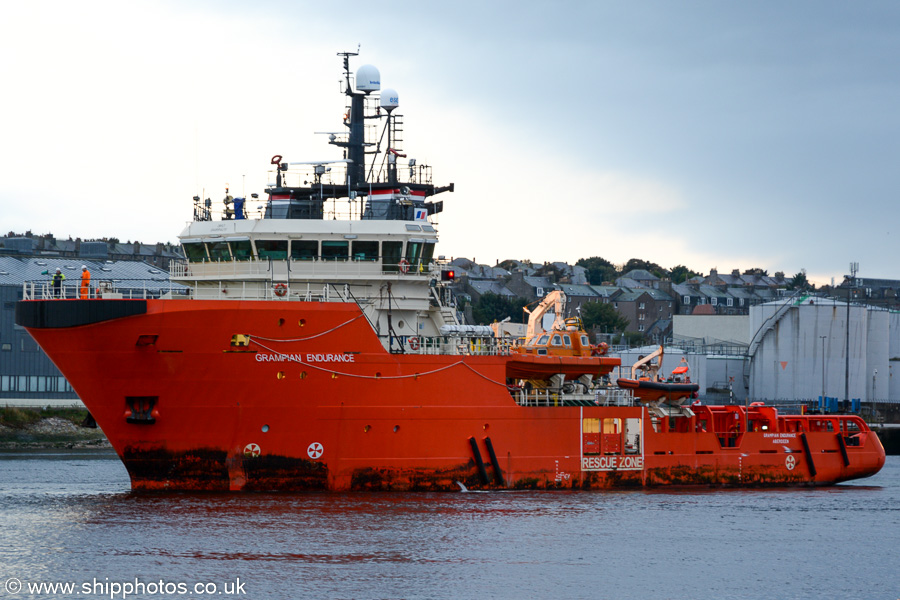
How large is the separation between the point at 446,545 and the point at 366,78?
1415 cm

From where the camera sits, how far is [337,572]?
20.7 metres

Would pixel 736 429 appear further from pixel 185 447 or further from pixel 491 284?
pixel 491 284

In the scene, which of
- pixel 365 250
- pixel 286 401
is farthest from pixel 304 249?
pixel 286 401

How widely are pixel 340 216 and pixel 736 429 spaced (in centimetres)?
1349

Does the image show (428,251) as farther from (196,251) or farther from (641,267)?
(641,267)

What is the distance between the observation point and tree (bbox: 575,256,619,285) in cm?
11881

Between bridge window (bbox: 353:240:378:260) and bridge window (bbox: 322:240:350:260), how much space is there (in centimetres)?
21

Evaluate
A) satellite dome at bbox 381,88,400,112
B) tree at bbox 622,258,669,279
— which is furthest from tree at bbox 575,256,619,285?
satellite dome at bbox 381,88,400,112

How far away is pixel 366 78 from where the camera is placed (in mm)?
31391

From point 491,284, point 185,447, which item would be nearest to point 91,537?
point 185,447

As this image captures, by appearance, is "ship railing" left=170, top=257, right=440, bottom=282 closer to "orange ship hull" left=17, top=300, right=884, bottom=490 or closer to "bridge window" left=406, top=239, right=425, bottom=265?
"bridge window" left=406, top=239, right=425, bottom=265

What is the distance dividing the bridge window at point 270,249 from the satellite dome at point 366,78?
5.78 meters

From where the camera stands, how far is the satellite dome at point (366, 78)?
31.4 m

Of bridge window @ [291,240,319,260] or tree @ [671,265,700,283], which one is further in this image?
tree @ [671,265,700,283]
